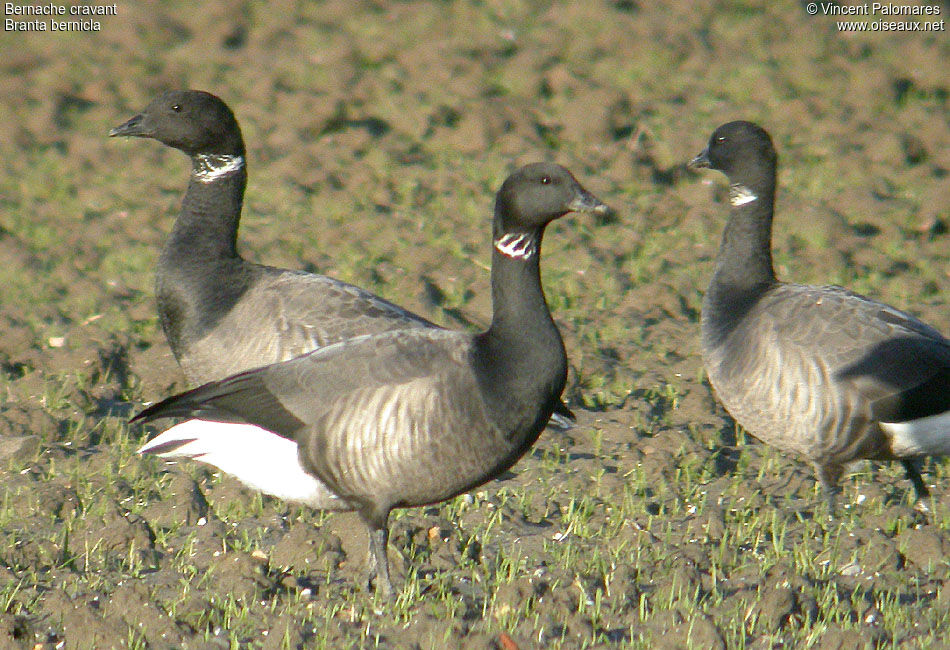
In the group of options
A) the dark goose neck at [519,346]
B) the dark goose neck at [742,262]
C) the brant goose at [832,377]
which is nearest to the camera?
the dark goose neck at [519,346]

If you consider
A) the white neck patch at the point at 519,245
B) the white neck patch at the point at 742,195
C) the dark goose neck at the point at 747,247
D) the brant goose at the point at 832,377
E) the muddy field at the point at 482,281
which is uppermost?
the white neck patch at the point at 519,245

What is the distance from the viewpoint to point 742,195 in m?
8.02

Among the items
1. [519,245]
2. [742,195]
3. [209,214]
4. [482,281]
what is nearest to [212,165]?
[209,214]

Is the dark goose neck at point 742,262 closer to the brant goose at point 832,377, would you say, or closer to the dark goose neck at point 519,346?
the brant goose at point 832,377

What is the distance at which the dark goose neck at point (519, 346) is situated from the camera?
5.81m

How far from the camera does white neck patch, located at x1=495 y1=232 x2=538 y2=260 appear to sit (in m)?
6.14

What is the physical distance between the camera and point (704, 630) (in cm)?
525

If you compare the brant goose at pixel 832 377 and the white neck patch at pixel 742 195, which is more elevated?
the white neck patch at pixel 742 195

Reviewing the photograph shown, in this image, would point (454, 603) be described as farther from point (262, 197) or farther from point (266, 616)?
point (262, 197)

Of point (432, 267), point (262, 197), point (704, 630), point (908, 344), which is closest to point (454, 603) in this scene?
point (704, 630)

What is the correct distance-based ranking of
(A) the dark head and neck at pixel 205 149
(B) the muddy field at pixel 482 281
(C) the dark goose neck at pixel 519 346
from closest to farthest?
(B) the muddy field at pixel 482 281, (C) the dark goose neck at pixel 519 346, (A) the dark head and neck at pixel 205 149

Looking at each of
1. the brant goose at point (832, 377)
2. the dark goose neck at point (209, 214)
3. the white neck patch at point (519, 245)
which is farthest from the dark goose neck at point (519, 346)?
the dark goose neck at point (209, 214)

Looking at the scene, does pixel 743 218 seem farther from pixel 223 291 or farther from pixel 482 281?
pixel 223 291

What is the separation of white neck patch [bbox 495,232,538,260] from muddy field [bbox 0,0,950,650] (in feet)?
4.72
